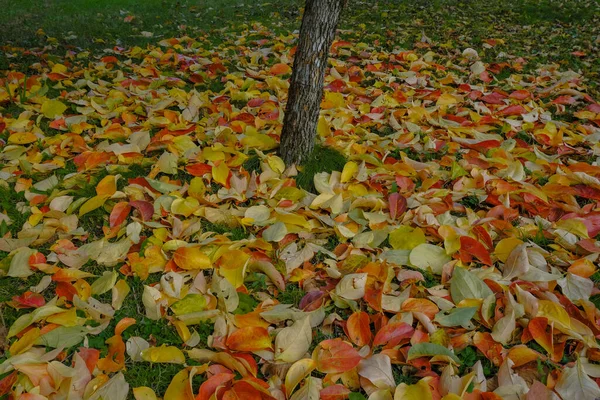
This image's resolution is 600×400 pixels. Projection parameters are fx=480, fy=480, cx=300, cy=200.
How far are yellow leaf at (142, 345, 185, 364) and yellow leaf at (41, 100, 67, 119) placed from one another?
250 cm

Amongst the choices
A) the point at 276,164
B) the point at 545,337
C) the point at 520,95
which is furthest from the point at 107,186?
the point at 520,95

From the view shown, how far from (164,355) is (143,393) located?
0.17 m

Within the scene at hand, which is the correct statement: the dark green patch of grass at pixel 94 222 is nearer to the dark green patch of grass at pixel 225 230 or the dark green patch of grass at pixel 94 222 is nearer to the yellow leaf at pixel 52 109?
the dark green patch of grass at pixel 225 230

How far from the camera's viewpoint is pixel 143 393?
1715 millimetres

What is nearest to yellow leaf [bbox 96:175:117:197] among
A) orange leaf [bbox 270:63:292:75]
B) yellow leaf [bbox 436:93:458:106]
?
orange leaf [bbox 270:63:292:75]

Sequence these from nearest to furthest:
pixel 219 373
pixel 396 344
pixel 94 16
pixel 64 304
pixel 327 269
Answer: pixel 219 373 < pixel 396 344 < pixel 64 304 < pixel 327 269 < pixel 94 16

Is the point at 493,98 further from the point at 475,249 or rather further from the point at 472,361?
the point at 472,361

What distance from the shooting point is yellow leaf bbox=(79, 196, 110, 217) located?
258cm

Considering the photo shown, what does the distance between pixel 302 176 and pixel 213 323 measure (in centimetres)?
120

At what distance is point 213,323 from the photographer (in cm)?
201

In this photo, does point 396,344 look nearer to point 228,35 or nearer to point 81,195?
point 81,195

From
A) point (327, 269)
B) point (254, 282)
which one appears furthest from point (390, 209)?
point (254, 282)

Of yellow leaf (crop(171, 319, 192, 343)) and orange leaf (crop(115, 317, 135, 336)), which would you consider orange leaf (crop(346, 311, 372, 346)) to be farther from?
orange leaf (crop(115, 317, 135, 336))

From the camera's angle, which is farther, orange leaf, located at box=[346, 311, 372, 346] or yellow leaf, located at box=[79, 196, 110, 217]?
yellow leaf, located at box=[79, 196, 110, 217]
